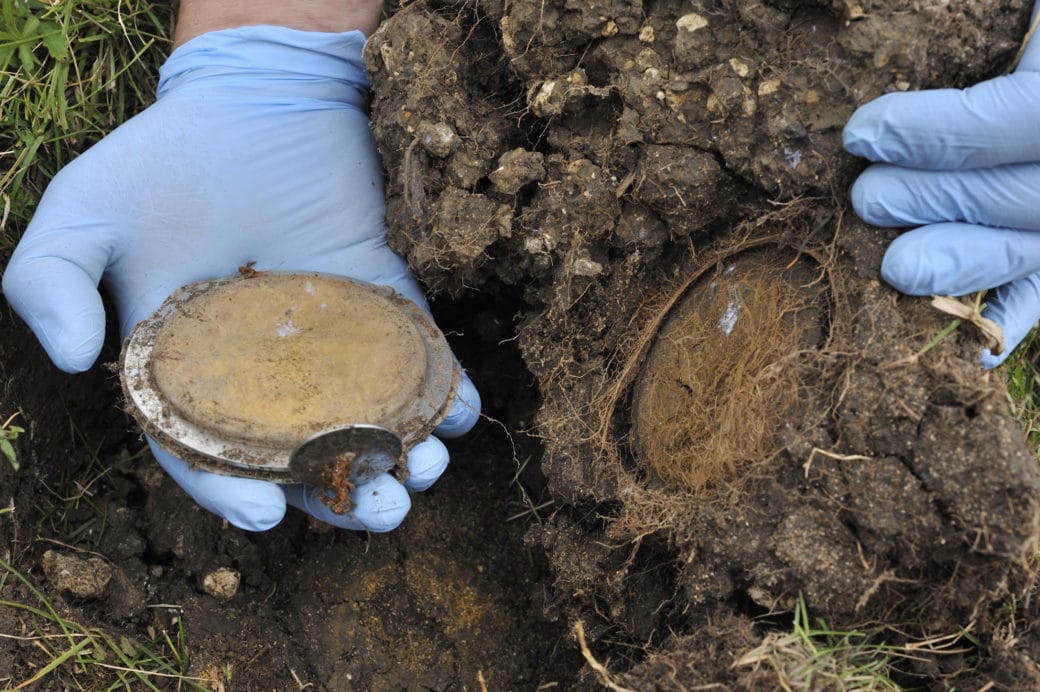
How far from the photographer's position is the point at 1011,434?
1.50m

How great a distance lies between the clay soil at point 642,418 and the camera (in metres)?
1.59

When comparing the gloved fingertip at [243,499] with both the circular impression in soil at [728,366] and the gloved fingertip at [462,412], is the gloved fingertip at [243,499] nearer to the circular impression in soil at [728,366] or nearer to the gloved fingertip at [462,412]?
the gloved fingertip at [462,412]

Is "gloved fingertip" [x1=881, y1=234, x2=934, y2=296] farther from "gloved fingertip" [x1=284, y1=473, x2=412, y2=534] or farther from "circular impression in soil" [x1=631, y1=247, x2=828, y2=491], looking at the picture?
"gloved fingertip" [x1=284, y1=473, x2=412, y2=534]

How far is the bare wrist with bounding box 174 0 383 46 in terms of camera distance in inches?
98.2

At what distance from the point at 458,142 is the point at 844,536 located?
4.16 ft

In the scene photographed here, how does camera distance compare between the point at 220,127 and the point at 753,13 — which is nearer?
the point at 753,13

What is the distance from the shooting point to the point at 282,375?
6.19ft

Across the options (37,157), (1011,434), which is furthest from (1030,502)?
(37,157)

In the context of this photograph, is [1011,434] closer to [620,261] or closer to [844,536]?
[844,536]

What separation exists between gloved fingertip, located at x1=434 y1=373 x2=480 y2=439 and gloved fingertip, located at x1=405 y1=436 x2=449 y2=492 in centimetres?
A: 10

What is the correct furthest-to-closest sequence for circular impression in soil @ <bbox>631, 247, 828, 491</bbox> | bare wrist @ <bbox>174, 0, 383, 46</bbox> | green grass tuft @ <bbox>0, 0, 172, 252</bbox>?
bare wrist @ <bbox>174, 0, 383, 46</bbox>, green grass tuft @ <bbox>0, 0, 172, 252</bbox>, circular impression in soil @ <bbox>631, 247, 828, 491</bbox>

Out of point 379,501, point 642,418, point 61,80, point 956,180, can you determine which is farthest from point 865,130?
point 61,80

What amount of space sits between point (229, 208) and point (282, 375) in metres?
0.64

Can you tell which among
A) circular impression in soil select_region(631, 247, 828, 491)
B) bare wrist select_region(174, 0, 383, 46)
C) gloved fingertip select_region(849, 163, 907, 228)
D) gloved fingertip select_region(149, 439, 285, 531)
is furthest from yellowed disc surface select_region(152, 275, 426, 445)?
gloved fingertip select_region(849, 163, 907, 228)
